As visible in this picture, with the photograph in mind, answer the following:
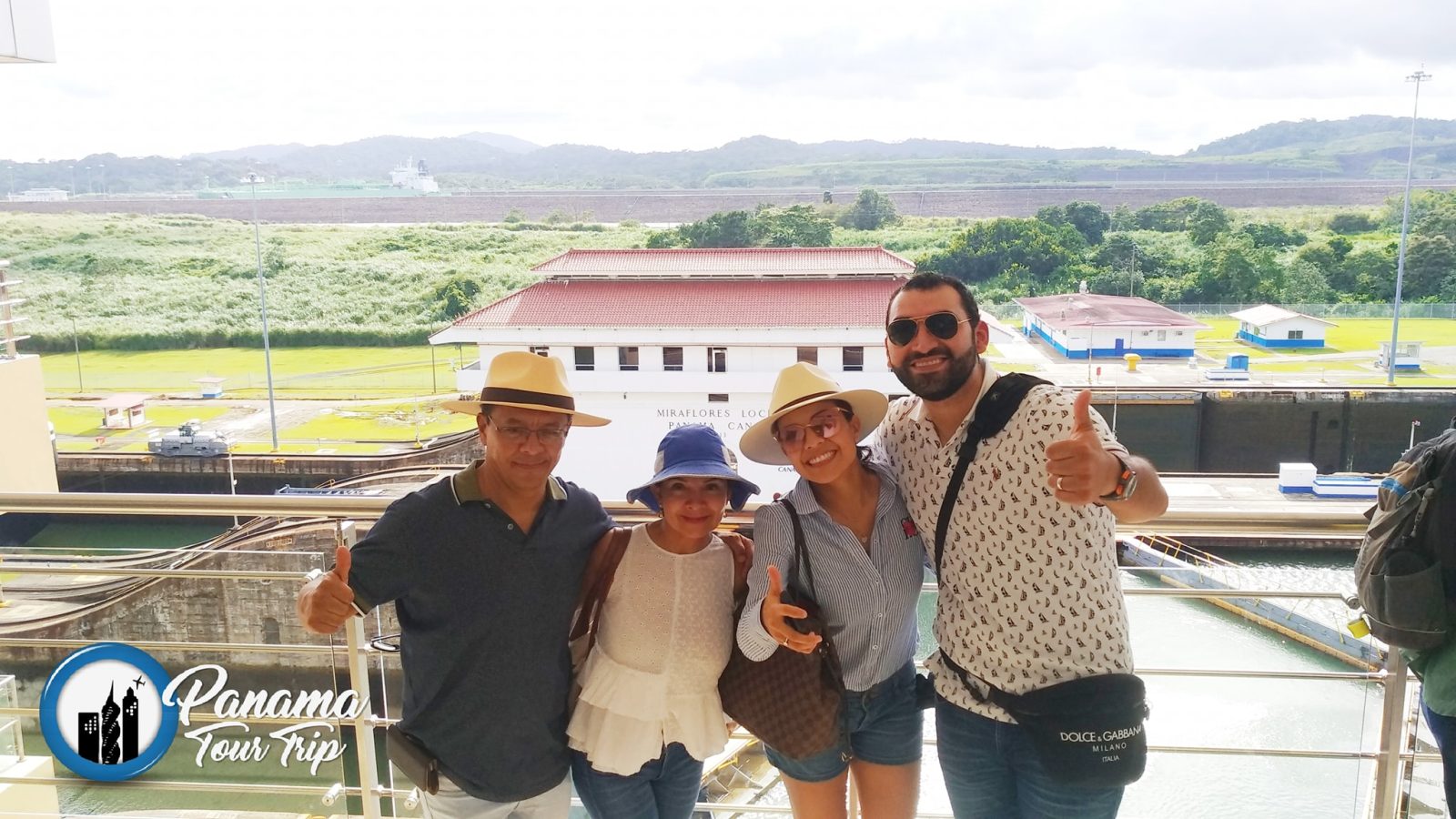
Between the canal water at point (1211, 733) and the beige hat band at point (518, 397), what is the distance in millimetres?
3373

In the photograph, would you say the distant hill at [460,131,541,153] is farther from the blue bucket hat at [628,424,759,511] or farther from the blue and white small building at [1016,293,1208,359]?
the blue bucket hat at [628,424,759,511]

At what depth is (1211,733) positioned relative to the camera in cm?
805

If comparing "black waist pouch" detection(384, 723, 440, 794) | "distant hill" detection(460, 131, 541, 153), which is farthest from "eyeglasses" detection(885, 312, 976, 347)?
"distant hill" detection(460, 131, 541, 153)

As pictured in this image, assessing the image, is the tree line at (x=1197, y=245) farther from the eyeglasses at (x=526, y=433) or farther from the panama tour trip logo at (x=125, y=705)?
the eyeglasses at (x=526, y=433)

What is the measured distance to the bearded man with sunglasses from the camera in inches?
32.8

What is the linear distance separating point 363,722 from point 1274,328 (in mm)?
17782

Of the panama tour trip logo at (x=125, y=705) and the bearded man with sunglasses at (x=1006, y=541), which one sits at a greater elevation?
the bearded man with sunglasses at (x=1006, y=541)

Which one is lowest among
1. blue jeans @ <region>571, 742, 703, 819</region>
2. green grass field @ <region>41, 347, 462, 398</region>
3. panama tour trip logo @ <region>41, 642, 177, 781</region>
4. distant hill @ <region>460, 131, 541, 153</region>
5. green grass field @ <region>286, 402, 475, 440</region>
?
green grass field @ <region>286, 402, 475, 440</region>

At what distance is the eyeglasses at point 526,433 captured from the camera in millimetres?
924

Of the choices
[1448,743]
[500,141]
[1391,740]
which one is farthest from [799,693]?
[500,141]

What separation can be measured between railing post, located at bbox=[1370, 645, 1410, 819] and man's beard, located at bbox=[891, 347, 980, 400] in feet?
2.24

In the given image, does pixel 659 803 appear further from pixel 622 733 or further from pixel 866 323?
pixel 866 323

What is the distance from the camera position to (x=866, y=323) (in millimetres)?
11641

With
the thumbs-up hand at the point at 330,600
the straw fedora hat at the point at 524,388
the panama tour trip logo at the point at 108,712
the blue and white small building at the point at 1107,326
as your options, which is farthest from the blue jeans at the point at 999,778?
the blue and white small building at the point at 1107,326
